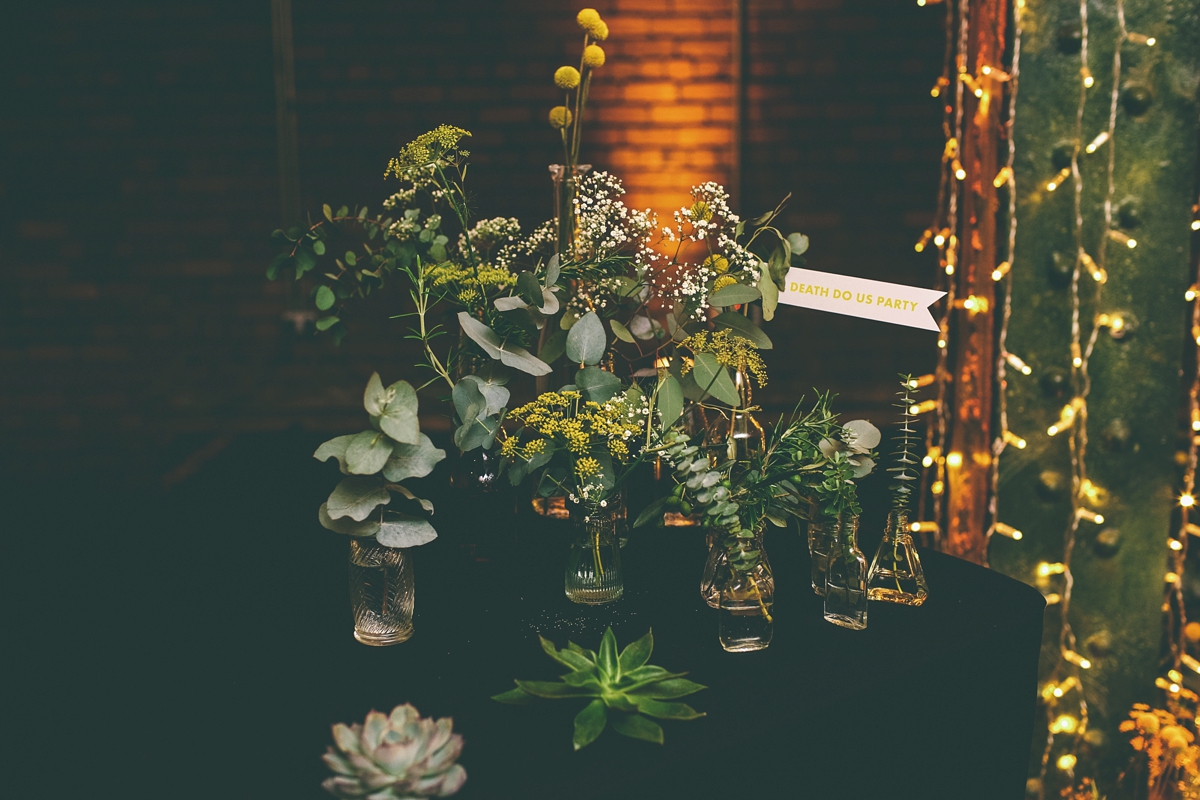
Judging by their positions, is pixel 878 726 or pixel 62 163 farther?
pixel 62 163

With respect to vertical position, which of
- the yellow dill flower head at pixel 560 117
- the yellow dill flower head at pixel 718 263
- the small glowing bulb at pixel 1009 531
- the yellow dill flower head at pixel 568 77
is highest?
the yellow dill flower head at pixel 568 77

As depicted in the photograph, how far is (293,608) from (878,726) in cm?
72

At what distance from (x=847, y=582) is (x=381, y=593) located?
0.54 m

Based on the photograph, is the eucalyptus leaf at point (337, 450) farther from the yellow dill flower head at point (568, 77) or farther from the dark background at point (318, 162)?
the dark background at point (318, 162)

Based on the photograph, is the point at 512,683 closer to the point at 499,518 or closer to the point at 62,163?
the point at 499,518

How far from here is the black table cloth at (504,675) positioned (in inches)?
31.4

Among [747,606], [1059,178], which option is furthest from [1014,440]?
[747,606]

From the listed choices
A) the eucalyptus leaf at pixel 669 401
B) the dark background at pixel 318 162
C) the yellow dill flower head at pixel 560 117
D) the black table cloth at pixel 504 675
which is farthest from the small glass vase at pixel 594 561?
the dark background at pixel 318 162

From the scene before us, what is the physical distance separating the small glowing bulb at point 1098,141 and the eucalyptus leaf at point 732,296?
1.05 metres

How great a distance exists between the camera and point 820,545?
1121 mm

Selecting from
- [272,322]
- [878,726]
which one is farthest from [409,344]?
[878,726]

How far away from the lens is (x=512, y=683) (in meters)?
0.91

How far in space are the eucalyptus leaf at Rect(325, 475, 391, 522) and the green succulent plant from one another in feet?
0.77

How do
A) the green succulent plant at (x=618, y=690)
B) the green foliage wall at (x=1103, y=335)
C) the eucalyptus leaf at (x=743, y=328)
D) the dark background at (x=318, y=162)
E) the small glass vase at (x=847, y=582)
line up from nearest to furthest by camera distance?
the green succulent plant at (x=618, y=690), the small glass vase at (x=847, y=582), the eucalyptus leaf at (x=743, y=328), the green foliage wall at (x=1103, y=335), the dark background at (x=318, y=162)
